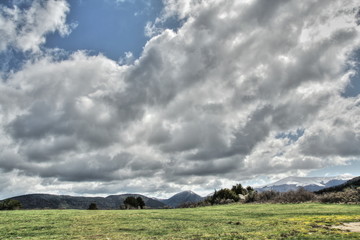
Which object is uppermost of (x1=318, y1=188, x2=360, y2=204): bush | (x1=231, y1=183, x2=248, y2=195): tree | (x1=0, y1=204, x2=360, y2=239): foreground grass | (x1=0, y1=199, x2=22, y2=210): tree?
(x1=231, y1=183, x2=248, y2=195): tree

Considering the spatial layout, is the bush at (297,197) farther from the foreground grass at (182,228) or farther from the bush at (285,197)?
the foreground grass at (182,228)

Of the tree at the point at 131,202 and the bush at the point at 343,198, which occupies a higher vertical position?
the tree at the point at 131,202

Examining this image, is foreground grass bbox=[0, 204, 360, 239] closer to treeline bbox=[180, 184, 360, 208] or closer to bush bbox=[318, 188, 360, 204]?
bush bbox=[318, 188, 360, 204]

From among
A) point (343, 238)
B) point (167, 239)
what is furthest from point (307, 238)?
point (167, 239)

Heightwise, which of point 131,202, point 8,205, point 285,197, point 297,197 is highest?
point 131,202

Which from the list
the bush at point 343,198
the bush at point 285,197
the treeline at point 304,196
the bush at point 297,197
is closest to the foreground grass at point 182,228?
the bush at point 343,198

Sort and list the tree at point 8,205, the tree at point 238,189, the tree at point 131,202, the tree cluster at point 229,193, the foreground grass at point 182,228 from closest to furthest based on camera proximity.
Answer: the foreground grass at point 182,228 < the tree at point 8,205 < the tree cluster at point 229,193 < the tree at point 238,189 < the tree at point 131,202

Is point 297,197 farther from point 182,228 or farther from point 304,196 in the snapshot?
point 182,228

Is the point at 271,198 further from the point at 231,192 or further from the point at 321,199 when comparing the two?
the point at 231,192

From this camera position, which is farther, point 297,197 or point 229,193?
point 229,193

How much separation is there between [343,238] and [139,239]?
11.9 metres

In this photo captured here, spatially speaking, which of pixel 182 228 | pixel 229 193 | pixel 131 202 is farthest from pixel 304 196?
pixel 131 202

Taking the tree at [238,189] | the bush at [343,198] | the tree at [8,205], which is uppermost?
the tree at [238,189]

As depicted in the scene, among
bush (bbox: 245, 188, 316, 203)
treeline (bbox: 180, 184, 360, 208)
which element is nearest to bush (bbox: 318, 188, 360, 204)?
treeline (bbox: 180, 184, 360, 208)
